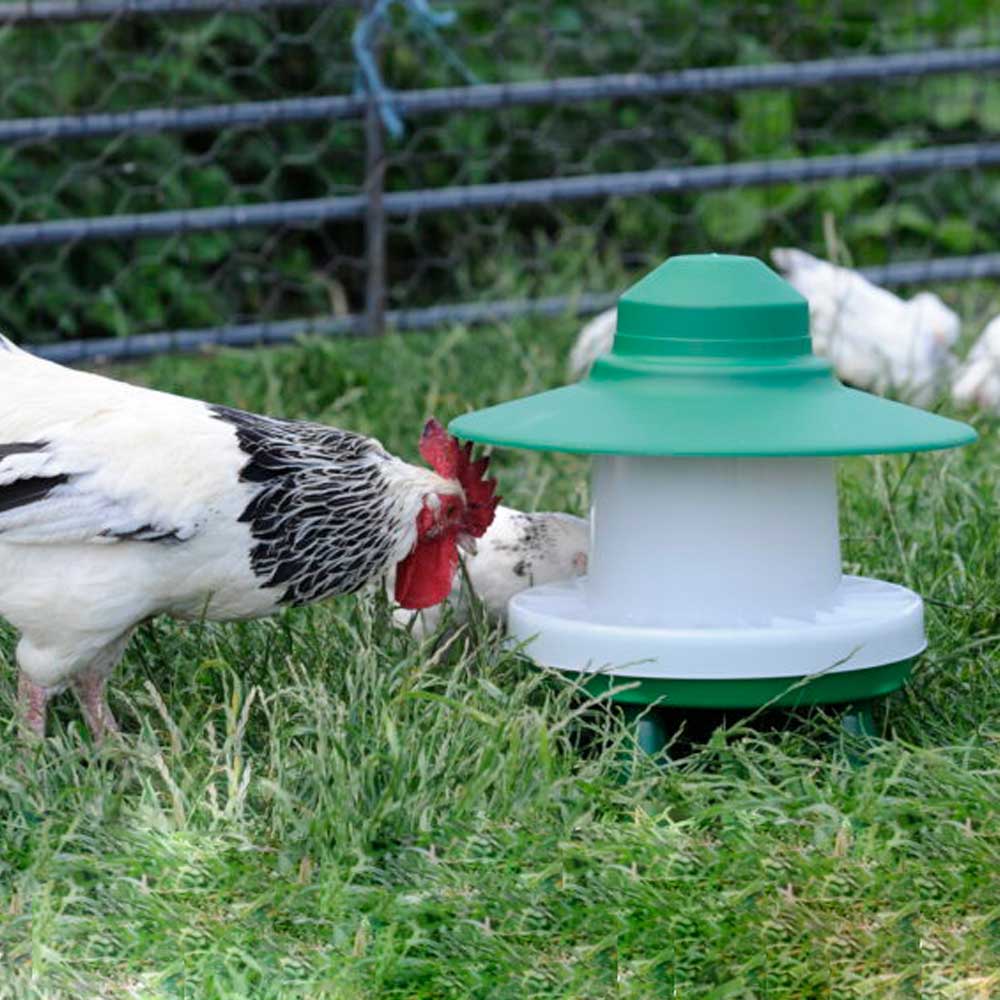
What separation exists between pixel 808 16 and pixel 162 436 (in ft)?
16.0

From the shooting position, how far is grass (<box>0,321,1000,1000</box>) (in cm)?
219

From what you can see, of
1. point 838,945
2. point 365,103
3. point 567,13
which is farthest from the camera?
point 567,13

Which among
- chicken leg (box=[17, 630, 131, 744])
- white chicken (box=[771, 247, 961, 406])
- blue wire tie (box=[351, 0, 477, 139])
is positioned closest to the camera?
chicken leg (box=[17, 630, 131, 744])

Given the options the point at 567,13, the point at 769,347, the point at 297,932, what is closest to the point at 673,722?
the point at 769,347

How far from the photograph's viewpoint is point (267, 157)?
6059 mm

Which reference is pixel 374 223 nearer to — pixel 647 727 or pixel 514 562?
pixel 514 562

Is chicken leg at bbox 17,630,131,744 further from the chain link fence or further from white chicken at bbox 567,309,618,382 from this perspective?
the chain link fence

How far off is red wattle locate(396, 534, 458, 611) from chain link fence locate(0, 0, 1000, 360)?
7.92ft

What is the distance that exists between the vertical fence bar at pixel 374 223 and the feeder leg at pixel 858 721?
299 cm

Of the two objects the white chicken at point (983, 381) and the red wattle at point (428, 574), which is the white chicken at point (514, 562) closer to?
the red wattle at point (428, 574)

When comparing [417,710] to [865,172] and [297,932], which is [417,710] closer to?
[297,932]

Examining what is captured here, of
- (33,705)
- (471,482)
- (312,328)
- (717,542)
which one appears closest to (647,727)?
(717,542)

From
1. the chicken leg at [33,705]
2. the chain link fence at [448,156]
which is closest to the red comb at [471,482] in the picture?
the chicken leg at [33,705]

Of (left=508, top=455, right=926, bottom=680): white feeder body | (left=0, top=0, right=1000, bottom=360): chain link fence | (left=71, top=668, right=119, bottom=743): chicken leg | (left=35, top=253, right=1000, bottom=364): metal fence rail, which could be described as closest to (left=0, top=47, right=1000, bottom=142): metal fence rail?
(left=0, top=0, right=1000, bottom=360): chain link fence
